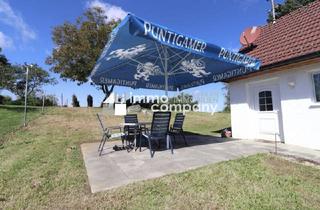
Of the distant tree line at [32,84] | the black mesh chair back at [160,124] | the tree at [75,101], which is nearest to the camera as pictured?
the black mesh chair back at [160,124]

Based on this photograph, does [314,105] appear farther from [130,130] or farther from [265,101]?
[130,130]

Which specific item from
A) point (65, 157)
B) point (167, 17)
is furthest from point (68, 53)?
point (65, 157)

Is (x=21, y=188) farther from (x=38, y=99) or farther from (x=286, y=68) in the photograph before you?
(x=38, y=99)

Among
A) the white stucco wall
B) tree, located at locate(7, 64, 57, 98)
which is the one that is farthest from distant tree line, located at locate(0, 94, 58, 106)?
the white stucco wall

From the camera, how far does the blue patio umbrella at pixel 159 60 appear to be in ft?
13.9

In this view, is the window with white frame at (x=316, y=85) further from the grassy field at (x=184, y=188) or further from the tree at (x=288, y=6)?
the tree at (x=288, y=6)

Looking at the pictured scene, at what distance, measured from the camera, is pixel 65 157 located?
5.88 meters

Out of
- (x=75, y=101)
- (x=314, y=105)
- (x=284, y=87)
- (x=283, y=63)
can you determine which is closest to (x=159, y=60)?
(x=283, y=63)

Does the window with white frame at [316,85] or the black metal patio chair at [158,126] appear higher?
the window with white frame at [316,85]

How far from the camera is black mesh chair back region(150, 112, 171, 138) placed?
216 inches

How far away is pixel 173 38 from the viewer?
4.38 metres

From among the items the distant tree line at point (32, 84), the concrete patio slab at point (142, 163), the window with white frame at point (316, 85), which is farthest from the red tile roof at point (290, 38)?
the distant tree line at point (32, 84)

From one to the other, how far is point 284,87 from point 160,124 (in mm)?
4350

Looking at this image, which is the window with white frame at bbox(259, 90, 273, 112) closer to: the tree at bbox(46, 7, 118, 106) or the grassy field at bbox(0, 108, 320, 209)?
the grassy field at bbox(0, 108, 320, 209)
